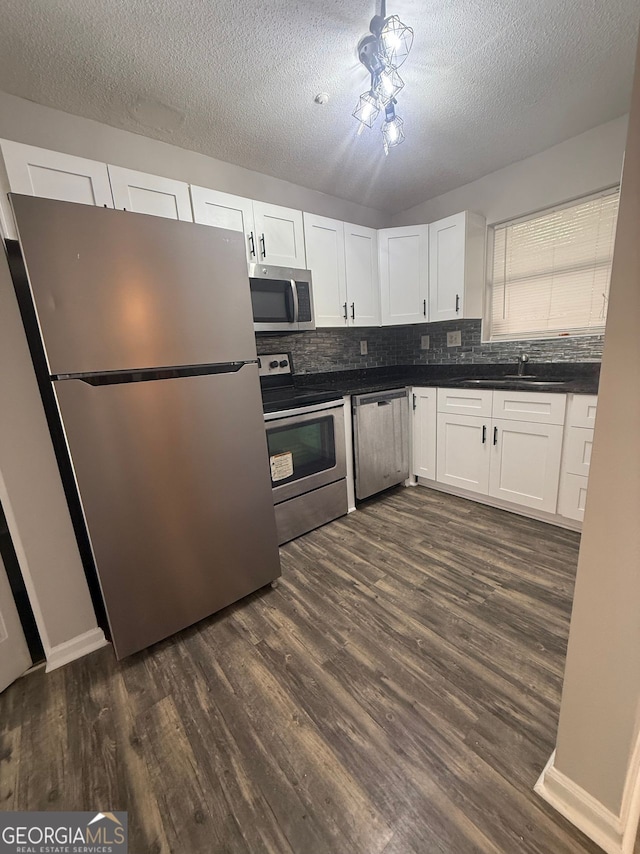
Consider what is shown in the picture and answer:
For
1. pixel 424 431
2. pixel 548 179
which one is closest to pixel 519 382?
pixel 424 431

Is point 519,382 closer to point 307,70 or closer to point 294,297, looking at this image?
point 294,297

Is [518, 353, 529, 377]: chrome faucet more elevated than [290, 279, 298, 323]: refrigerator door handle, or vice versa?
[290, 279, 298, 323]: refrigerator door handle

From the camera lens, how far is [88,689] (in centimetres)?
Result: 128

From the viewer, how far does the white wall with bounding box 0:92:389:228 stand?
1680mm

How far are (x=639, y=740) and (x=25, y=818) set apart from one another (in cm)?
155

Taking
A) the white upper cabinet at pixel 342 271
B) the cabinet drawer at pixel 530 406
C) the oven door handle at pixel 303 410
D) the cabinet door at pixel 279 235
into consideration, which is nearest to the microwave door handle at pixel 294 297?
the cabinet door at pixel 279 235

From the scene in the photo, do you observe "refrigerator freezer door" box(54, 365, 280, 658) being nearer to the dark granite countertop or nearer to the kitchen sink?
the dark granite countertop

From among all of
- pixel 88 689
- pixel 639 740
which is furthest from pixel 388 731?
pixel 88 689

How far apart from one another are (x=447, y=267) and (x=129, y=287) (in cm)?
242

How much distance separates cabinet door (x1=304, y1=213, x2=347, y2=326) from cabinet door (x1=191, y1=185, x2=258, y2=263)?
0.45 meters

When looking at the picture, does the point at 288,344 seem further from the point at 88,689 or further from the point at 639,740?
the point at 639,740

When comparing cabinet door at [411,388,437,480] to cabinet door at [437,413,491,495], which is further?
cabinet door at [411,388,437,480]

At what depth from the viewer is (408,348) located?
138 inches

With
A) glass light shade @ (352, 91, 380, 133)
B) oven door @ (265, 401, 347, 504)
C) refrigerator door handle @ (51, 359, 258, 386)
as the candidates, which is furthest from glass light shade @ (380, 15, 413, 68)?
oven door @ (265, 401, 347, 504)
